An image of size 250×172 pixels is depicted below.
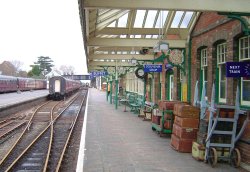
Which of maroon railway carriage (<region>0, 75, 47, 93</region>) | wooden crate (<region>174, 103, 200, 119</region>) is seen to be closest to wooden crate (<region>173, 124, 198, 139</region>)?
wooden crate (<region>174, 103, 200, 119</region>)

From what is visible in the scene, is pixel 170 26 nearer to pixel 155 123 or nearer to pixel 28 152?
pixel 155 123

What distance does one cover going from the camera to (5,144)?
13695 mm

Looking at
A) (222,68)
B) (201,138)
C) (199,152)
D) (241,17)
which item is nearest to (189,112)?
(201,138)

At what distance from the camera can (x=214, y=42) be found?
11469mm

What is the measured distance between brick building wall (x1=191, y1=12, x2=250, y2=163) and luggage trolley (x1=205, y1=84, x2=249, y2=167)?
0.68 ft

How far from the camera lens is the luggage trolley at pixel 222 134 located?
8.54 meters

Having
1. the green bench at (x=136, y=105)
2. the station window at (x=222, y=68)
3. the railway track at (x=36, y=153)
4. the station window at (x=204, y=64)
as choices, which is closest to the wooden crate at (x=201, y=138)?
the station window at (x=222, y=68)

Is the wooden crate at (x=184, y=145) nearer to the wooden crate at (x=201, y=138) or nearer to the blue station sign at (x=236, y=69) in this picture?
the wooden crate at (x=201, y=138)

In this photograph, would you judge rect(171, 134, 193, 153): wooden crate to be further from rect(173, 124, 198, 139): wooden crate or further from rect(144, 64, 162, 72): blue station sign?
rect(144, 64, 162, 72): blue station sign

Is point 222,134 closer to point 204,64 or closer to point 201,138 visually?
point 201,138

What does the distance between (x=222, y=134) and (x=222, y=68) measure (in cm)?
320

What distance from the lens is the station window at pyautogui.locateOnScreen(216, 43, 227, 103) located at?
1113 centimetres

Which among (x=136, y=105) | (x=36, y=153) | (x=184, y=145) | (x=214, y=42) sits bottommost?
(x=36, y=153)

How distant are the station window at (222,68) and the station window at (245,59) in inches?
43.7
